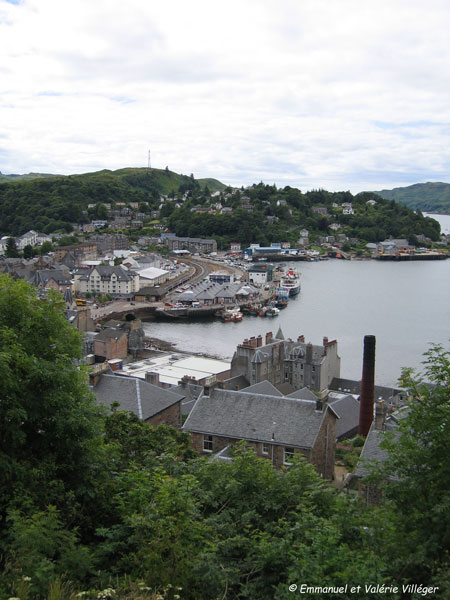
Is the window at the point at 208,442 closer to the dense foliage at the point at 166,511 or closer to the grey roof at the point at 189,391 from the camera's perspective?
the grey roof at the point at 189,391

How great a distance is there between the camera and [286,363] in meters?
32.5

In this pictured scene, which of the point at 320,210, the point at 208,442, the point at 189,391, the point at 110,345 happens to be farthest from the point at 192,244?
the point at 208,442

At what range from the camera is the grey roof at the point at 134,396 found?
56.5 feet

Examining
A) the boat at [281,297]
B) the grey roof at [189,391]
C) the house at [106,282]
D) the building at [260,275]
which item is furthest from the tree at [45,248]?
the grey roof at [189,391]

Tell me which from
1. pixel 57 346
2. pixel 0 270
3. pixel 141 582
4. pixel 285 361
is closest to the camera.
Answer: pixel 141 582

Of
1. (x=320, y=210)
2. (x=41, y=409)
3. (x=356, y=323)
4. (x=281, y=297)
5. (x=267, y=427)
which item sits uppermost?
(x=320, y=210)

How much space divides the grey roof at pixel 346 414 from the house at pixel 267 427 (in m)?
6.92

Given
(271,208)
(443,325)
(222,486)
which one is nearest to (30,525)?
(222,486)

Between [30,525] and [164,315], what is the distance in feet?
185

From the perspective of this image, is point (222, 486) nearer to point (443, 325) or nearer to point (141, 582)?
point (141, 582)

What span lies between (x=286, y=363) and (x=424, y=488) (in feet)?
83.6

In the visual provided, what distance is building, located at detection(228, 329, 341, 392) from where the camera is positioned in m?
30.0

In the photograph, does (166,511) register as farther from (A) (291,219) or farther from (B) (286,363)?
(A) (291,219)

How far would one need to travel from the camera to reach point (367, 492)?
14688mm
